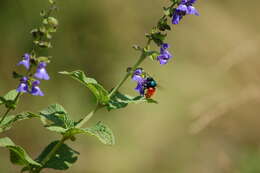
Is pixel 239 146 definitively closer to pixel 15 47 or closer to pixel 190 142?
pixel 190 142

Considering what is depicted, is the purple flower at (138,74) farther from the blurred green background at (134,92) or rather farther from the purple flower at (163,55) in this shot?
the blurred green background at (134,92)

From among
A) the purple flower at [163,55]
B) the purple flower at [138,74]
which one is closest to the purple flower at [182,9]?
the purple flower at [163,55]

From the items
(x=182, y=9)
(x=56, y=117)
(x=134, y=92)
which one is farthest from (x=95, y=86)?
(x=134, y=92)

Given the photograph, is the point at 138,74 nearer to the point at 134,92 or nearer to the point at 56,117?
the point at 56,117

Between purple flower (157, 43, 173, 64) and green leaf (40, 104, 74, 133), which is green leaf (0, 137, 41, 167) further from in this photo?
purple flower (157, 43, 173, 64)

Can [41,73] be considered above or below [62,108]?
below

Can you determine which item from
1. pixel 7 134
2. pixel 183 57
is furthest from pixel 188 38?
pixel 7 134
